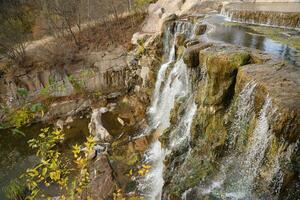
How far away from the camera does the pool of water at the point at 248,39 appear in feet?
22.9

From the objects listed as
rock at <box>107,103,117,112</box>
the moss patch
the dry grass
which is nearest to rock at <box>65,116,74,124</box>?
rock at <box>107,103,117,112</box>

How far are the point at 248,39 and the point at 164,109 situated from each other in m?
4.01

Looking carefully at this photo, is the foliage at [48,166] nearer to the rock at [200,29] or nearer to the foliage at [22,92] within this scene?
the rock at [200,29]

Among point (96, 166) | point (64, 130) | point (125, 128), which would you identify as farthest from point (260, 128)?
point (64, 130)

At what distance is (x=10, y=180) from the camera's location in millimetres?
8992

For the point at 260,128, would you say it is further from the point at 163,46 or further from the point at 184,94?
the point at 163,46

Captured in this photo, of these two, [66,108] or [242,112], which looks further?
[66,108]

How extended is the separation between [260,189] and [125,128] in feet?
21.8

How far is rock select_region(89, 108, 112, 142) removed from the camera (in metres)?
10.4

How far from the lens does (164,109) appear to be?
10.6 metres

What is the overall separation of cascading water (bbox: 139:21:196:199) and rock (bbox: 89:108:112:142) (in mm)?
1834

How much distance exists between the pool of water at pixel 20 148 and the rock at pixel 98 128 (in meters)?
0.44

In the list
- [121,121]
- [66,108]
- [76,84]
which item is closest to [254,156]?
[121,121]

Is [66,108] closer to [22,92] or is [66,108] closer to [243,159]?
[22,92]
